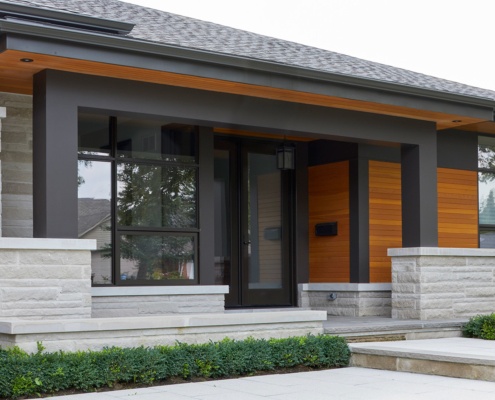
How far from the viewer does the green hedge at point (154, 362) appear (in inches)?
269

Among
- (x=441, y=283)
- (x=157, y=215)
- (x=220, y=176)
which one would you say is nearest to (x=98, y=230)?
(x=157, y=215)

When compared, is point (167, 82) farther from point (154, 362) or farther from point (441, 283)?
point (441, 283)

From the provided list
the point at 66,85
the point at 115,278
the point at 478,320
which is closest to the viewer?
the point at 66,85

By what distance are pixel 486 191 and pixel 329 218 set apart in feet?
9.71

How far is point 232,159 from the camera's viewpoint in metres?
12.1

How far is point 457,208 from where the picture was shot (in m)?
13.1

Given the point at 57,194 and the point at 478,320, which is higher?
the point at 57,194

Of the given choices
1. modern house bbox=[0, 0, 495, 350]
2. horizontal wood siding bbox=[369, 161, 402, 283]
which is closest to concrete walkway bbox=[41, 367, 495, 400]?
modern house bbox=[0, 0, 495, 350]

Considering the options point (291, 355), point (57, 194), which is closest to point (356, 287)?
point (291, 355)

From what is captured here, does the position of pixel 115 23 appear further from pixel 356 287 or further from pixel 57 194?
pixel 356 287

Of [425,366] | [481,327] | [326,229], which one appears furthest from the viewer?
[326,229]

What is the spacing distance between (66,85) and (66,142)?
2.03ft

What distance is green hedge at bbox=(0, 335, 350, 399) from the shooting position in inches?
269

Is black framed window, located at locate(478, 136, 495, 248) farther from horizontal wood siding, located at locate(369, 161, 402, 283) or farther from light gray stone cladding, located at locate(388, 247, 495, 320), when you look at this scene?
horizontal wood siding, located at locate(369, 161, 402, 283)
